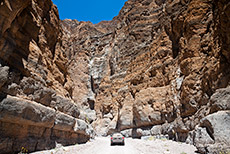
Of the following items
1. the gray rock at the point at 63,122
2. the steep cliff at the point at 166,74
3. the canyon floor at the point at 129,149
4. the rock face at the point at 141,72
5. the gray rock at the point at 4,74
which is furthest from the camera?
the steep cliff at the point at 166,74

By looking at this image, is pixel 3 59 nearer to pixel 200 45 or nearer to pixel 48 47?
pixel 48 47

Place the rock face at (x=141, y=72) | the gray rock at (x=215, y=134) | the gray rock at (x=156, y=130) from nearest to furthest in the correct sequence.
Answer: the gray rock at (x=215, y=134)
the rock face at (x=141, y=72)
the gray rock at (x=156, y=130)

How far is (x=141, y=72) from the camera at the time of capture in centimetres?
2508

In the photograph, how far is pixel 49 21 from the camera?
1116 centimetres

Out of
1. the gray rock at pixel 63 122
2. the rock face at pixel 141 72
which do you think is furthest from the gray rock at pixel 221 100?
the gray rock at pixel 63 122

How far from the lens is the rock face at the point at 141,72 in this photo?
260 inches

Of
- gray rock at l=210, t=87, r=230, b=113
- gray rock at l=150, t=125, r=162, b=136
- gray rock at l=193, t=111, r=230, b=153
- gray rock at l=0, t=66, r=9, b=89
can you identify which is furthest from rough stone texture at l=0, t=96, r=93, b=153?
gray rock at l=150, t=125, r=162, b=136

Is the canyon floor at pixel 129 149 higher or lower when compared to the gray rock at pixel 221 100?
lower

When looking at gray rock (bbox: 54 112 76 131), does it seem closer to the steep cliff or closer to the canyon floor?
the canyon floor

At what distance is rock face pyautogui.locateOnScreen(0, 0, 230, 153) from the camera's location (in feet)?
21.7

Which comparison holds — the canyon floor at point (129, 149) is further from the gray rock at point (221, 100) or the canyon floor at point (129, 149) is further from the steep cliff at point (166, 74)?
the gray rock at point (221, 100)

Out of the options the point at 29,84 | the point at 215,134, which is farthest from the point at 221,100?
the point at 29,84

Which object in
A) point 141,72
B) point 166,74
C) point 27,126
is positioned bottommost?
point 27,126

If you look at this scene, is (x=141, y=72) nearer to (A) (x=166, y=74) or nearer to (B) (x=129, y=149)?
(A) (x=166, y=74)
